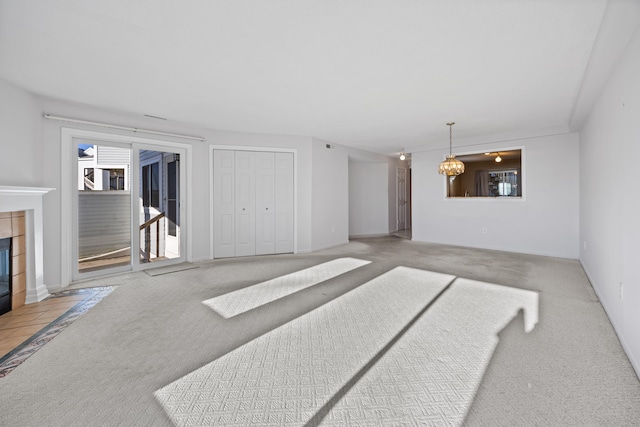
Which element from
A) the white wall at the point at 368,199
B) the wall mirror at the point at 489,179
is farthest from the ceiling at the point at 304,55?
the wall mirror at the point at 489,179

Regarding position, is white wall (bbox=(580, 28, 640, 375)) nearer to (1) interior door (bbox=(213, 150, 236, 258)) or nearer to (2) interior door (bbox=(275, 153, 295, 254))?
(2) interior door (bbox=(275, 153, 295, 254))

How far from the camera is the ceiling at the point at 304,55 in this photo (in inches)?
79.0

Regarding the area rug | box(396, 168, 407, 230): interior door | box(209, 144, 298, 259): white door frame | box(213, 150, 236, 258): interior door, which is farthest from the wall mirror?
the area rug

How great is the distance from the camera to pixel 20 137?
3238 mm

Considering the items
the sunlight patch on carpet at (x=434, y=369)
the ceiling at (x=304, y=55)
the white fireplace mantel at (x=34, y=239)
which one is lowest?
the sunlight patch on carpet at (x=434, y=369)

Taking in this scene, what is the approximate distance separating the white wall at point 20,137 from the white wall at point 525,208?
721cm

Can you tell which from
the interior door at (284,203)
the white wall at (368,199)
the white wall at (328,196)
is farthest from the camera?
the white wall at (368,199)

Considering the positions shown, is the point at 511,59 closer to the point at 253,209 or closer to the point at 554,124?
the point at 554,124

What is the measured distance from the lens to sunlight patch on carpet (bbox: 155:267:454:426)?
1544 mm

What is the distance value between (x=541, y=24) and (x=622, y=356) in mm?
2542

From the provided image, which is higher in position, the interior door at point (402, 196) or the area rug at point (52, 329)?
the interior door at point (402, 196)

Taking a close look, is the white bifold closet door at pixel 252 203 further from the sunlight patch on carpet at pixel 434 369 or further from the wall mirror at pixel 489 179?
the wall mirror at pixel 489 179

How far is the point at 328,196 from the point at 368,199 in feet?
7.98

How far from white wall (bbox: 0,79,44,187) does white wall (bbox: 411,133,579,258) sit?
7.21 metres
